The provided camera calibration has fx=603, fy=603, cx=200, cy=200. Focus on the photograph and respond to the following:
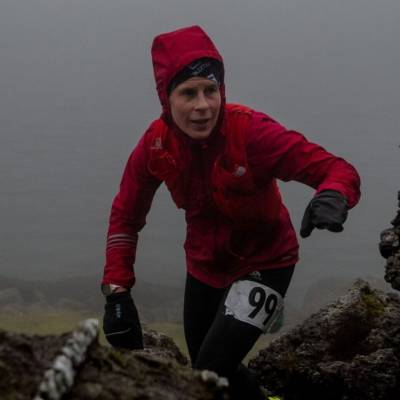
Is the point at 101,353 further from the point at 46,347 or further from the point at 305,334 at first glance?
the point at 305,334

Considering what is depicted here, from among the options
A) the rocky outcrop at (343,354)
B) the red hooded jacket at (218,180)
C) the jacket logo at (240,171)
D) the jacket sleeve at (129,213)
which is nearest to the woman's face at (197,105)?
the red hooded jacket at (218,180)

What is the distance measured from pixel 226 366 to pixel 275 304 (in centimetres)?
76

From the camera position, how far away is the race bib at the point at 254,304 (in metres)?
5.47

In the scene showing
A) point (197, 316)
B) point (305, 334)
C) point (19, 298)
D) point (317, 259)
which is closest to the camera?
point (197, 316)

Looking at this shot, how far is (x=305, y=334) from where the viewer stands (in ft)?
24.2

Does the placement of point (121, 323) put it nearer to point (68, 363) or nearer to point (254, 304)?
point (254, 304)

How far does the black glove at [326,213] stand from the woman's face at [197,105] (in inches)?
56.3

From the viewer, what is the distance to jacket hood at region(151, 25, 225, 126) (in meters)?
5.79

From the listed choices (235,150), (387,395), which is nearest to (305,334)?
(387,395)

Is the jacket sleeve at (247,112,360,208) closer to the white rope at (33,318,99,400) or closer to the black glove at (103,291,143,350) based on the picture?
the black glove at (103,291,143,350)

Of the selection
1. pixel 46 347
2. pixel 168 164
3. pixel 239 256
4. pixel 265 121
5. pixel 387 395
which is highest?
pixel 265 121

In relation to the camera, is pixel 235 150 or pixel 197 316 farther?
pixel 197 316

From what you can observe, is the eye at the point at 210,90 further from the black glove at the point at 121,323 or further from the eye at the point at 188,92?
the black glove at the point at 121,323

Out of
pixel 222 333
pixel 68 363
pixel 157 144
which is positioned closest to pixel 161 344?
pixel 222 333
